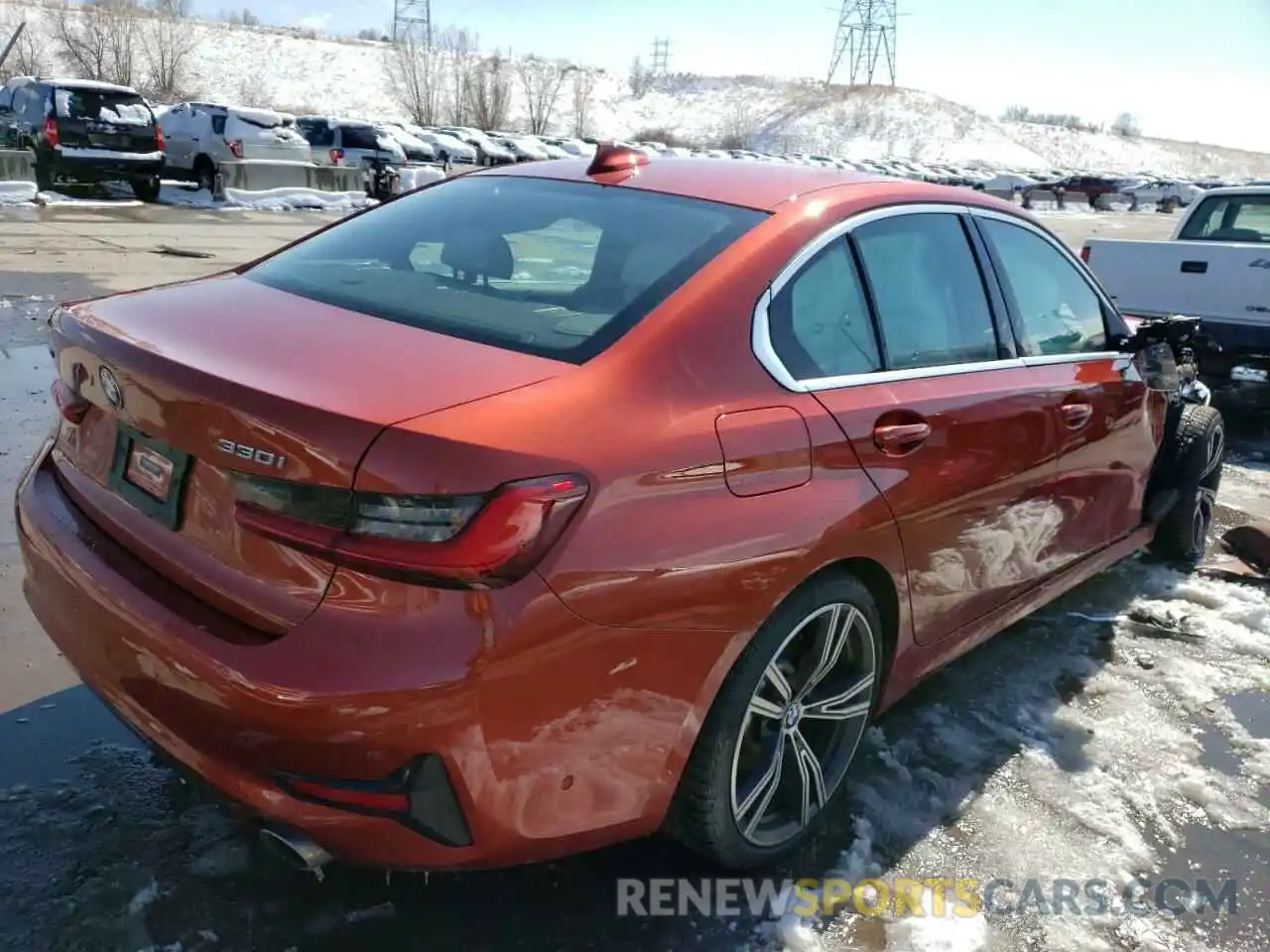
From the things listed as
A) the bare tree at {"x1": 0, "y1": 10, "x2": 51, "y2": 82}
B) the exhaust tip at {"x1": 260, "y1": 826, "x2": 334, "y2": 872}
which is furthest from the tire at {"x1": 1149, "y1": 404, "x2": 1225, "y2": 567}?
the bare tree at {"x1": 0, "y1": 10, "x2": 51, "y2": 82}

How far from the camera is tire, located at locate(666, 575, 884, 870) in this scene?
2.41 metres

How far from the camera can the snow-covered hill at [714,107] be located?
93400 millimetres

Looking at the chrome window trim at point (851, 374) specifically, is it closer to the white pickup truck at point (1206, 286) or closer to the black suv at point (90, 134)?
the white pickup truck at point (1206, 286)

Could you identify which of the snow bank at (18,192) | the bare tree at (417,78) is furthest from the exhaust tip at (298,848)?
the bare tree at (417,78)

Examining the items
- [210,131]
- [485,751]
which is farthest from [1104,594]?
[210,131]

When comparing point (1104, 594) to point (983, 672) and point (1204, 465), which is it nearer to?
point (1204, 465)

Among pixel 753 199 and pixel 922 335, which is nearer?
pixel 753 199

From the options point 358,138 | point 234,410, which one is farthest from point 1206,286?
point 358,138

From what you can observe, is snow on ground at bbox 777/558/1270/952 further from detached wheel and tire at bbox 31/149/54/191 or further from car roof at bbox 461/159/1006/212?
detached wheel and tire at bbox 31/149/54/191

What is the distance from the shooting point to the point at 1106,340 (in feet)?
13.4

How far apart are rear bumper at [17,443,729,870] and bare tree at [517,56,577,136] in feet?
271

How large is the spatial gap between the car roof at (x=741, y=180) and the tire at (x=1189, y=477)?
2.07m

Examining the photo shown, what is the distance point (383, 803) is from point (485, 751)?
0.21 m

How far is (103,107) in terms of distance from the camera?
58.0ft
